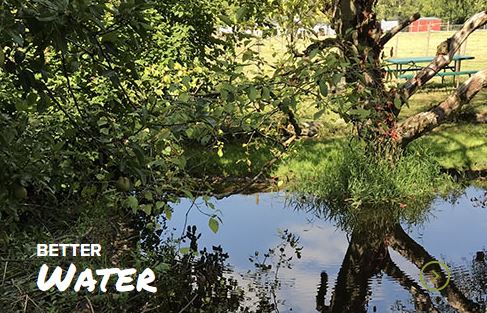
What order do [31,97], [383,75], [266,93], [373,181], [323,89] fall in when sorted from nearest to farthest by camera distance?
1. [31,97]
2. [323,89]
3. [266,93]
4. [373,181]
5. [383,75]

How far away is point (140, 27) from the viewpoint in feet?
4.43

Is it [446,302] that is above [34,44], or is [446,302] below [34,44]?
below

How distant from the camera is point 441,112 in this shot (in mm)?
6797

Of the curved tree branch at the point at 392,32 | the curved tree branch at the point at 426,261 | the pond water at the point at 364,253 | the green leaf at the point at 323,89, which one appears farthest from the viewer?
the curved tree branch at the point at 392,32

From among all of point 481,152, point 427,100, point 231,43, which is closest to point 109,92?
point 231,43

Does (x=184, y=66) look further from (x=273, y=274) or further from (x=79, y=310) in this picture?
(x=79, y=310)

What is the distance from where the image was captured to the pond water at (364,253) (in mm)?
4230

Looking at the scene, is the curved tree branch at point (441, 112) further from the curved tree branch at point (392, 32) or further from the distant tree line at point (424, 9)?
the distant tree line at point (424, 9)

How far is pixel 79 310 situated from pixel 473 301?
103 inches

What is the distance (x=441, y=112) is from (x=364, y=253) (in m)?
2.46

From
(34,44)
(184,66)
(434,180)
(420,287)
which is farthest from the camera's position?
(434,180)

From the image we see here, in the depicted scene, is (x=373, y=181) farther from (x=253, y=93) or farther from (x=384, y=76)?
(x=253, y=93)

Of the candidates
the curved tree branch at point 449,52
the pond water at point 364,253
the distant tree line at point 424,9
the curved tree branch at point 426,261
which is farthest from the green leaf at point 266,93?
the distant tree line at point 424,9

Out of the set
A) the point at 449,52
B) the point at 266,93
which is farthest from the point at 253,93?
the point at 449,52
